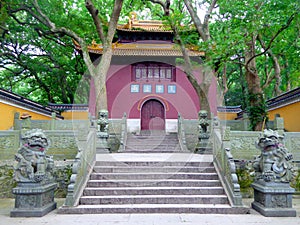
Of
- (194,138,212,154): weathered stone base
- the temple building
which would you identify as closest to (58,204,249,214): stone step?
(194,138,212,154): weathered stone base

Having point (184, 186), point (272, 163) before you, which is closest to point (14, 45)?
point (184, 186)

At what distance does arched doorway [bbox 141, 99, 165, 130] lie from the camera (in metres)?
16.0

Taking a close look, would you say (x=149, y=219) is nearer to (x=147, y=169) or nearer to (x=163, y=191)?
(x=163, y=191)

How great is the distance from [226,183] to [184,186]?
88cm

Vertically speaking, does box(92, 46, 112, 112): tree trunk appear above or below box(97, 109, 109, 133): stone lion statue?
above

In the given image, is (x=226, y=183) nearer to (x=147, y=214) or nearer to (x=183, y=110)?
(x=147, y=214)

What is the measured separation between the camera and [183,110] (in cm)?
1600

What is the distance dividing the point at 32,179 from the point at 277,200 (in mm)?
Result: 4393

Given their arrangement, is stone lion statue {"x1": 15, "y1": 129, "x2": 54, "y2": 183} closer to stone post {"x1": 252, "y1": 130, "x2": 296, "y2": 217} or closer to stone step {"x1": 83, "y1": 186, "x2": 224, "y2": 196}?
stone step {"x1": 83, "y1": 186, "x2": 224, "y2": 196}

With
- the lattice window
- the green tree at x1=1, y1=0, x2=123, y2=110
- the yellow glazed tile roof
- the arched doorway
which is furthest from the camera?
the lattice window

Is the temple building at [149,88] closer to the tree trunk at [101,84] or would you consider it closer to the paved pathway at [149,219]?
the tree trunk at [101,84]

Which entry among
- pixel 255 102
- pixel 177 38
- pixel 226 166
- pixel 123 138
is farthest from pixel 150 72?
pixel 226 166

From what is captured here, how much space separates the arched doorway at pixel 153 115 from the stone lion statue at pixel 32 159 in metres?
11.0

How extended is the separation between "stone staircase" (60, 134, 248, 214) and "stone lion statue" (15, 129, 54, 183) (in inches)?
31.8
